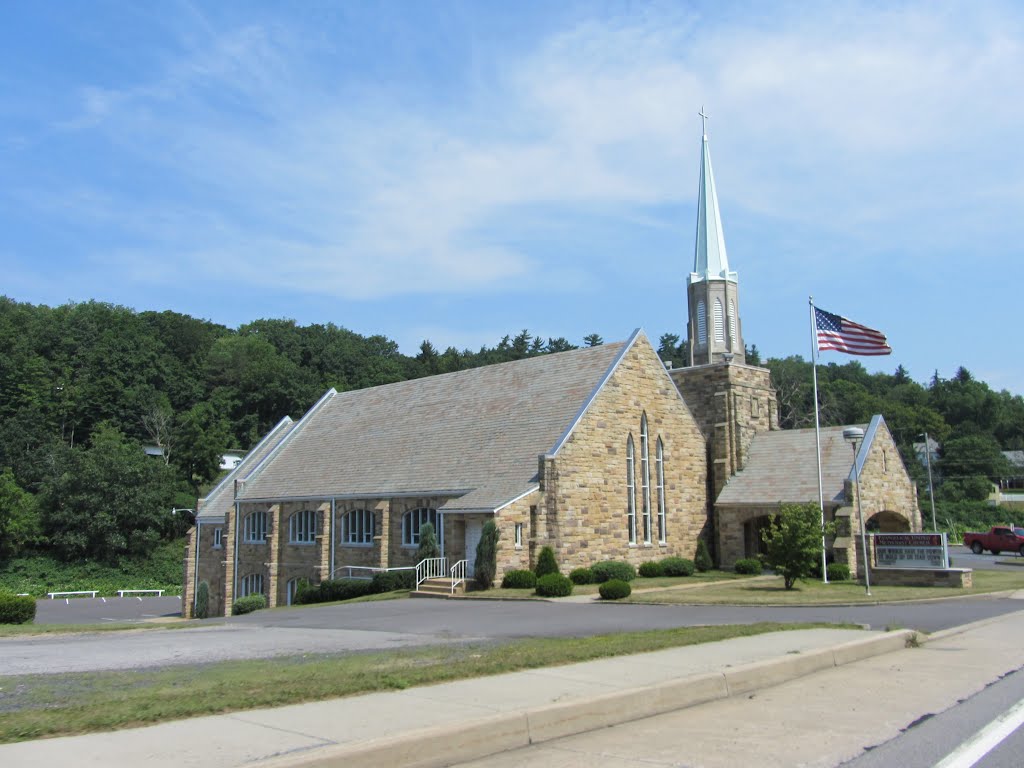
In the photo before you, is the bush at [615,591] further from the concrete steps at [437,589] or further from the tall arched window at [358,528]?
the tall arched window at [358,528]

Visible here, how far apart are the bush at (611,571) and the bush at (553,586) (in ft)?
12.7

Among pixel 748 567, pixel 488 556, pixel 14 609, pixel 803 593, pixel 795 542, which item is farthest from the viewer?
pixel 748 567

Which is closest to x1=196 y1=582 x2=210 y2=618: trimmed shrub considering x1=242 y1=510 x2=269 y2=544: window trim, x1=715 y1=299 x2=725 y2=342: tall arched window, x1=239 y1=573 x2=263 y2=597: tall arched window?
x1=239 y1=573 x2=263 y2=597: tall arched window

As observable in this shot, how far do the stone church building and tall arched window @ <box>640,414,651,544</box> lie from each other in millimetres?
66

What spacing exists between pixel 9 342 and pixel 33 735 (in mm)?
101384

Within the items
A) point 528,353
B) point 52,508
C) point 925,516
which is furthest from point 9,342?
point 925,516

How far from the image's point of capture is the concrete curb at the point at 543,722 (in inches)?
260

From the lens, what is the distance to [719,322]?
40031 mm

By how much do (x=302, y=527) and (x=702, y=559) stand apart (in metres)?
18.1

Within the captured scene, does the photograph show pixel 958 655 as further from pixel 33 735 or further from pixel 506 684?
pixel 33 735

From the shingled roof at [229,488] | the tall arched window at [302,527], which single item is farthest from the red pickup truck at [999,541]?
the shingled roof at [229,488]

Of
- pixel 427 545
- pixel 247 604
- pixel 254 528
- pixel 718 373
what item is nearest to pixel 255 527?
pixel 254 528

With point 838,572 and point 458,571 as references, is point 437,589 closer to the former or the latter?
point 458,571

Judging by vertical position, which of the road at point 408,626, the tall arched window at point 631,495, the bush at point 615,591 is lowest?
the road at point 408,626
